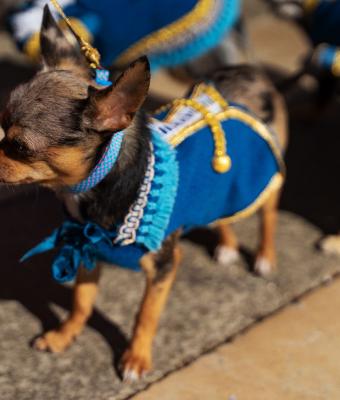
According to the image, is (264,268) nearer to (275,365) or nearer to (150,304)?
(275,365)

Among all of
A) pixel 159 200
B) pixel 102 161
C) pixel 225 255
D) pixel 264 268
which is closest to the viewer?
pixel 102 161

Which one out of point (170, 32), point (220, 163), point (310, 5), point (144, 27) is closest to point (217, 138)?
point (220, 163)

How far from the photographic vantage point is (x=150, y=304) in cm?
341

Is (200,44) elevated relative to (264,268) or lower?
elevated

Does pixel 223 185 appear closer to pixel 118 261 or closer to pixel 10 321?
pixel 118 261

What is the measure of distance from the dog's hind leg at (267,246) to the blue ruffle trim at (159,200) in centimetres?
111

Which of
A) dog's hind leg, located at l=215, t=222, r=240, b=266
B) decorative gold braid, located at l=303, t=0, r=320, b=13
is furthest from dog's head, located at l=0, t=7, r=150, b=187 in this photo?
decorative gold braid, located at l=303, t=0, r=320, b=13

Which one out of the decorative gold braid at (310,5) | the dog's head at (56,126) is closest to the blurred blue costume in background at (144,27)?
the decorative gold braid at (310,5)

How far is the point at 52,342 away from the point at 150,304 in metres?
0.58

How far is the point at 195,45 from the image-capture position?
4570 mm

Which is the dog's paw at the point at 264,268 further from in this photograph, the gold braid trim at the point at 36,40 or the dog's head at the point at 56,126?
the gold braid trim at the point at 36,40

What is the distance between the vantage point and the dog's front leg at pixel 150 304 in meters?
3.34

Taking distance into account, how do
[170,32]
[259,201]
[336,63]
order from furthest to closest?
[170,32] → [336,63] → [259,201]

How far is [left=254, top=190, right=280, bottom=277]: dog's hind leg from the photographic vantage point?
419cm
